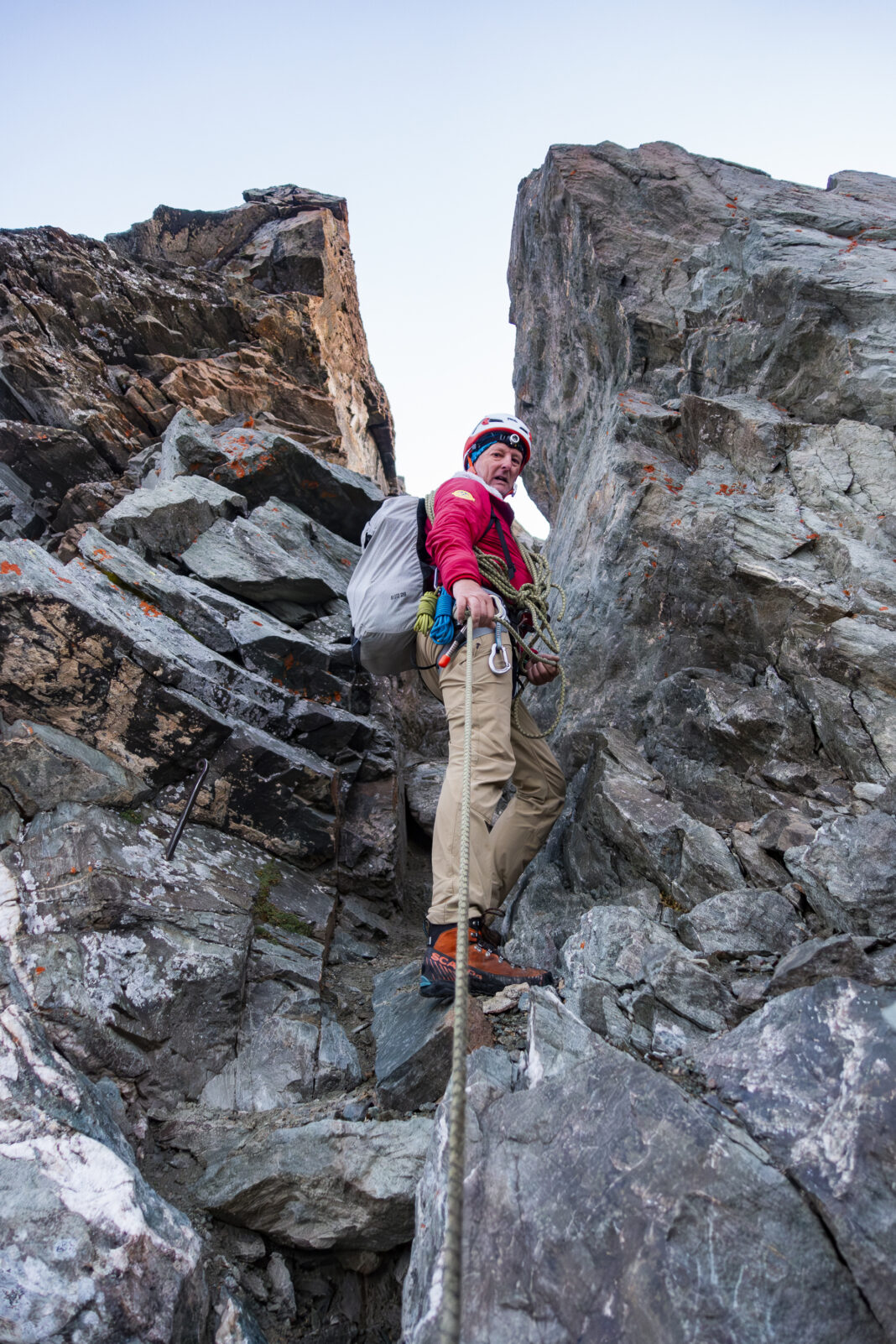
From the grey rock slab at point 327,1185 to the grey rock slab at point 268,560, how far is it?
6.22 metres

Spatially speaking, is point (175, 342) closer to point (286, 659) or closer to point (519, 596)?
point (286, 659)

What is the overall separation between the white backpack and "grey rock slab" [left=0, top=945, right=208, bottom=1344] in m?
3.38

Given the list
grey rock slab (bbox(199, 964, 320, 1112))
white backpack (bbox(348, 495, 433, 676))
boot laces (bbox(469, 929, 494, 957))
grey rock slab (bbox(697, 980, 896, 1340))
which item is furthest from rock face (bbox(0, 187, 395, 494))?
grey rock slab (bbox(697, 980, 896, 1340))

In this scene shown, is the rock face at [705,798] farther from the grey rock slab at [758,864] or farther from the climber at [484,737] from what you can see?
the climber at [484,737]

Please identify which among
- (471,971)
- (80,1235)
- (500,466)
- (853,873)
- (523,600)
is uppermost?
(500,466)

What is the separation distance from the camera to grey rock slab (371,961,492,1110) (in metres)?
3.88

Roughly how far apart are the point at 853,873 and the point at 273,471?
9139 mm

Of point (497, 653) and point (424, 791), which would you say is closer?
point (497, 653)

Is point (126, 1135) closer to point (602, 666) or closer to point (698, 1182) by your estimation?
point (698, 1182)

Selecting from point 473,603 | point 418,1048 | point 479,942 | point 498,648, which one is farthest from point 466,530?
point 418,1048

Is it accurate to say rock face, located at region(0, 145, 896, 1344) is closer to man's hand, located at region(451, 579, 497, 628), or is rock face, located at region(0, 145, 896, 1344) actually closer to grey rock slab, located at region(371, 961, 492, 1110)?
grey rock slab, located at region(371, 961, 492, 1110)

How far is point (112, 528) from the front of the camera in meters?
8.64

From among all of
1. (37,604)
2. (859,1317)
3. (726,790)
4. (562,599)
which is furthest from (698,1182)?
(562,599)

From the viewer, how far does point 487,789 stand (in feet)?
15.6
